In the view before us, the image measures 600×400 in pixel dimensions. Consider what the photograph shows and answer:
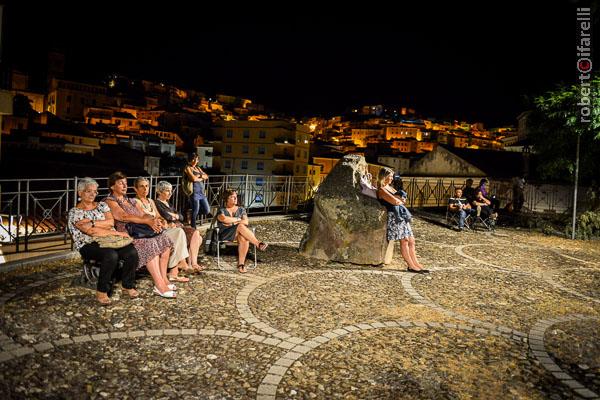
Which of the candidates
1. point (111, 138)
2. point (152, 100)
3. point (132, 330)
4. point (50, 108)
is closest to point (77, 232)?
point (132, 330)

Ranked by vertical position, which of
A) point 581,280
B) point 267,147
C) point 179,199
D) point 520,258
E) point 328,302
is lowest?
point 328,302

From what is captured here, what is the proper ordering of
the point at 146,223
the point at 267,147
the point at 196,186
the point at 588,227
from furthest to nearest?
the point at 267,147 < the point at 588,227 < the point at 196,186 < the point at 146,223

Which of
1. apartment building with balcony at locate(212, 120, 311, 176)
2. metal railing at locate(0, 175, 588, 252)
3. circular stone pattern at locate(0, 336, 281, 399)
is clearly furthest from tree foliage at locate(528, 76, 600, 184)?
apartment building with balcony at locate(212, 120, 311, 176)

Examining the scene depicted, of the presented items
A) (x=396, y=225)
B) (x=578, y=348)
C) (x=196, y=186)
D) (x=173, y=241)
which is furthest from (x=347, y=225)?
(x=578, y=348)

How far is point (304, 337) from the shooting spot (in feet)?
18.3

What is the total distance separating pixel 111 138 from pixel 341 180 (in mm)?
75502

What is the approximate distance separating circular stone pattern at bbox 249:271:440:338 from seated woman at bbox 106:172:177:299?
1.33 metres

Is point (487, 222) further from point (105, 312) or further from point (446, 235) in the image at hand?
point (105, 312)

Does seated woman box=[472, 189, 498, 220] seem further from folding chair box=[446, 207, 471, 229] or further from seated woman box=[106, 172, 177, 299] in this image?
seated woman box=[106, 172, 177, 299]

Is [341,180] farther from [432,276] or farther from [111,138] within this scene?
[111,138]

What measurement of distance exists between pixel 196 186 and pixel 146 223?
436 cm

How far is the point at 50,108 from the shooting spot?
10944 cm

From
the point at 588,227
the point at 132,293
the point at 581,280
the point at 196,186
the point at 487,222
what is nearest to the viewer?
the point at 132,293

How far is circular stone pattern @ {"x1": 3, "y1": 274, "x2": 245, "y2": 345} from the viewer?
17.9 ft
